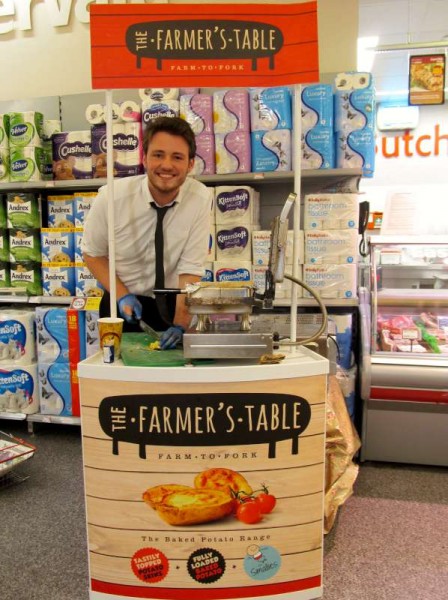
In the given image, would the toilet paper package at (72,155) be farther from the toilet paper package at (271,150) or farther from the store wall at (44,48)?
the toilet paper package at (271,150)

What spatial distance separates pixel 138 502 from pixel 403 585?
1.20 meters

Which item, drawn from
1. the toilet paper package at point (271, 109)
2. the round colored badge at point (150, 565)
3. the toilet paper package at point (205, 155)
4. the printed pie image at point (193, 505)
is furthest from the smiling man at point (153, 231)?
the round colored badge at point (150, 565)

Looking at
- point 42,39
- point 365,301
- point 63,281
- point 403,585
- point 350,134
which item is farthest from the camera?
point 42,39

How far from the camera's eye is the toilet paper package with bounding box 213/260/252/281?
3.13 meters

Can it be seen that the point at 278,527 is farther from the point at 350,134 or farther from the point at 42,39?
the point at 42,39

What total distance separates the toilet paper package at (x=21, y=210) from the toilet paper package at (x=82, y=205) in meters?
0.36

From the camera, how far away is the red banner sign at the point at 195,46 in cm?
167

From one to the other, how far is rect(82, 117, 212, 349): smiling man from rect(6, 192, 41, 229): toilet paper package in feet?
4.13

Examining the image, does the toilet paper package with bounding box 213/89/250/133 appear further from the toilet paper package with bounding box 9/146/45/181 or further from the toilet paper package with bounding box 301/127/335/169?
the toilet paper package with bounding box 9/146/45/181

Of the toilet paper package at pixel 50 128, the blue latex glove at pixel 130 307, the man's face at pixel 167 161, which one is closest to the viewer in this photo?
the blue latex glove at pixel 130 307

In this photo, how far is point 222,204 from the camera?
3125 millimetres

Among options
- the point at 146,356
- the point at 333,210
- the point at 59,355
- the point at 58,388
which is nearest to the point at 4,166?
the point at 59,355

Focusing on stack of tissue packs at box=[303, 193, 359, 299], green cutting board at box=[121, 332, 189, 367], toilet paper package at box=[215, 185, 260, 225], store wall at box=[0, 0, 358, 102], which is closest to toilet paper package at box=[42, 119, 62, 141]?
store wall at box=[0, 0, 358, 102]

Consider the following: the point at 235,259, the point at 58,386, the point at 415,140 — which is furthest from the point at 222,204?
the point at 415,140
